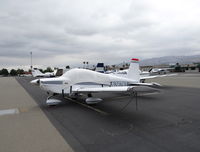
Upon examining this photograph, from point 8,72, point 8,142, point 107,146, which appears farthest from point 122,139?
point 8,72

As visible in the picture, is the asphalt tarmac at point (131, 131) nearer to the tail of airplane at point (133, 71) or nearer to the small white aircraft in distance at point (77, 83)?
the small white aircraft in distance at point (77, 83)

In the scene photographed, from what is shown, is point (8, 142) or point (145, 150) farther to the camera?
point (8, 142)

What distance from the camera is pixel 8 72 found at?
99.5 m

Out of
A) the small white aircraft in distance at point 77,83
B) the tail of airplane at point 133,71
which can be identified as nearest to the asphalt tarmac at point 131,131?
the small white aircraft in distance at point 77,83

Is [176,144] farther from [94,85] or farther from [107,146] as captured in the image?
[94,85]

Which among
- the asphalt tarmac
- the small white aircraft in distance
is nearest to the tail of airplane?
the small white aircraft in distance

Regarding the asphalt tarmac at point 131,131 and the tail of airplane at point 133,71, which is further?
the tail of airplane at point 133,71

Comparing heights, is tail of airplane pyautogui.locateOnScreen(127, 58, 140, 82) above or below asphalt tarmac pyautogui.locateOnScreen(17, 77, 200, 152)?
above

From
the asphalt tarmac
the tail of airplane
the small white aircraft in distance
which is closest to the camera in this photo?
the asphalt tarmac

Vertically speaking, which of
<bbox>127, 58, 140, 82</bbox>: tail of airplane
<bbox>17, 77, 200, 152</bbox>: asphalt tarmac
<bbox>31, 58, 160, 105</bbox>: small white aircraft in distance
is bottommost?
<bbox>17, 77, 200, 152</bbox>: asphalt tarmac

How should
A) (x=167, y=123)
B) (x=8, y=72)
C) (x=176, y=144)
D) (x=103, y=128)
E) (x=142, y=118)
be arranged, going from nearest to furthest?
(x=176, y=144), (x=103, y=128), (x=167, y=123), (x=142, y=118), (x=8, y=72)

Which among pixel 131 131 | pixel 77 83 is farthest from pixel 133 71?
pixel 131 131

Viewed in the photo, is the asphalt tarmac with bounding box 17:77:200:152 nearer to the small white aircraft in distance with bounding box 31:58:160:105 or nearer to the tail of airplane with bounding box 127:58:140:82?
the small white aircraft in distance with bounding box 31:58:160:105

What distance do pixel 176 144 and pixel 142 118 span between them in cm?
185
